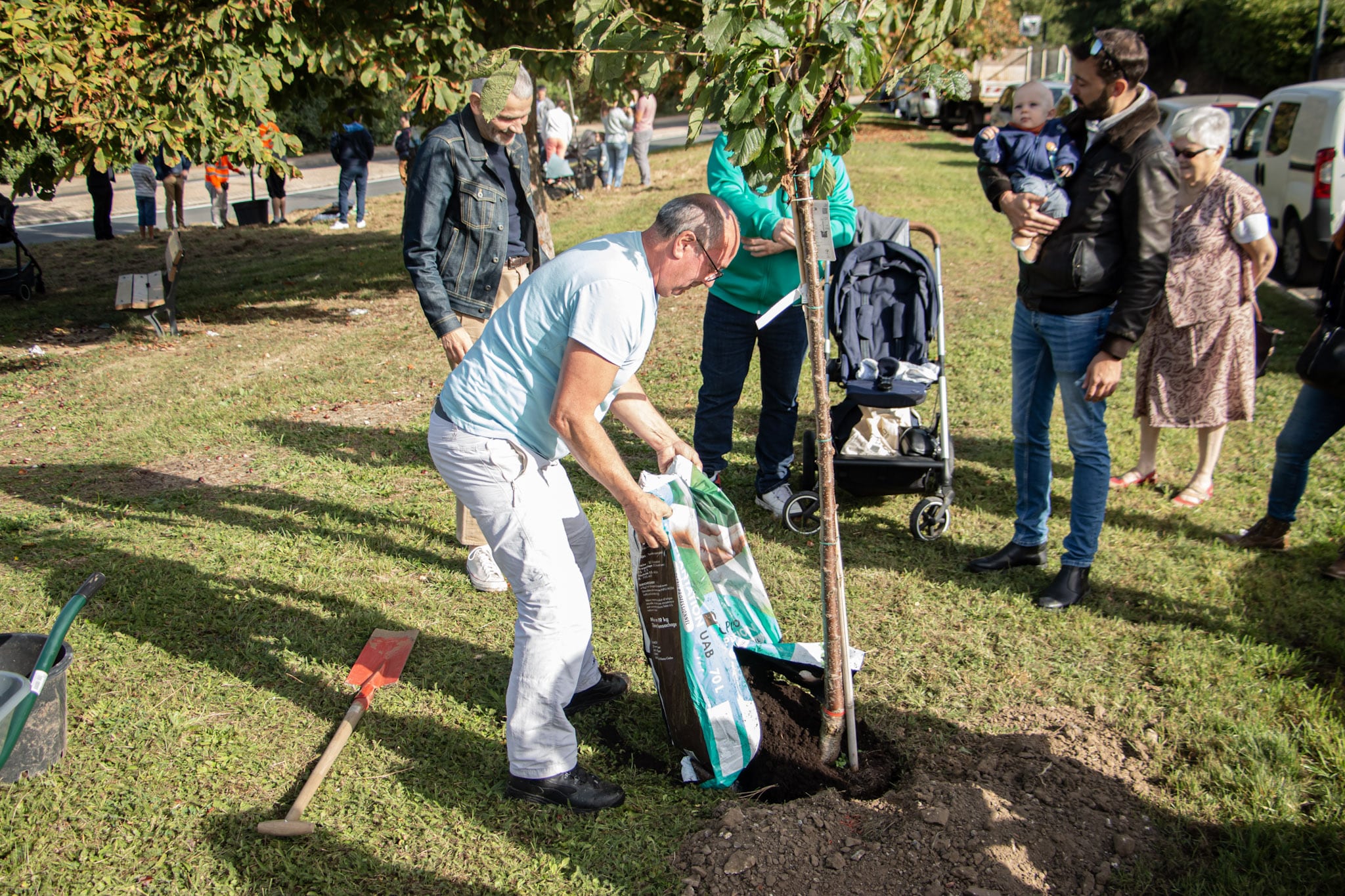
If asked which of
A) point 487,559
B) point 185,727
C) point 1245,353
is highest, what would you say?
point 1245,353

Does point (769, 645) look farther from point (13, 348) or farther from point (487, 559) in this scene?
point (13, 348)

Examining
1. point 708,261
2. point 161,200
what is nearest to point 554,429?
point 708,261

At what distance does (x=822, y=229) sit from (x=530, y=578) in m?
1.33

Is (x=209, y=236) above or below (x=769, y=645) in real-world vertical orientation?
above

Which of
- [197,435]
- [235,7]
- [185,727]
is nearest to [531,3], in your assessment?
[235,7]

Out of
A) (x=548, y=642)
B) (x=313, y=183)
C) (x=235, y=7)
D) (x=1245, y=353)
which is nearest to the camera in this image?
(x=548, y=642)

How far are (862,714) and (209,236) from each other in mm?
16009

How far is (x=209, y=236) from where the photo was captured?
52.2 feet

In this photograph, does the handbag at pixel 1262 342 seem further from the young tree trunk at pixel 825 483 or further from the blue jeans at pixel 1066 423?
the young tree trunk at pixel 825 483

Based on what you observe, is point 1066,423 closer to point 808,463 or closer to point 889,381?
point 889,381

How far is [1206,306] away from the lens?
489cm

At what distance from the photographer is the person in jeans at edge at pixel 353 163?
49.5 ft

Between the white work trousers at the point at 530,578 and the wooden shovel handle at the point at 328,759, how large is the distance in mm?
674

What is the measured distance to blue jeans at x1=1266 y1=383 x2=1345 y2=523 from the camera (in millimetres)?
4301
